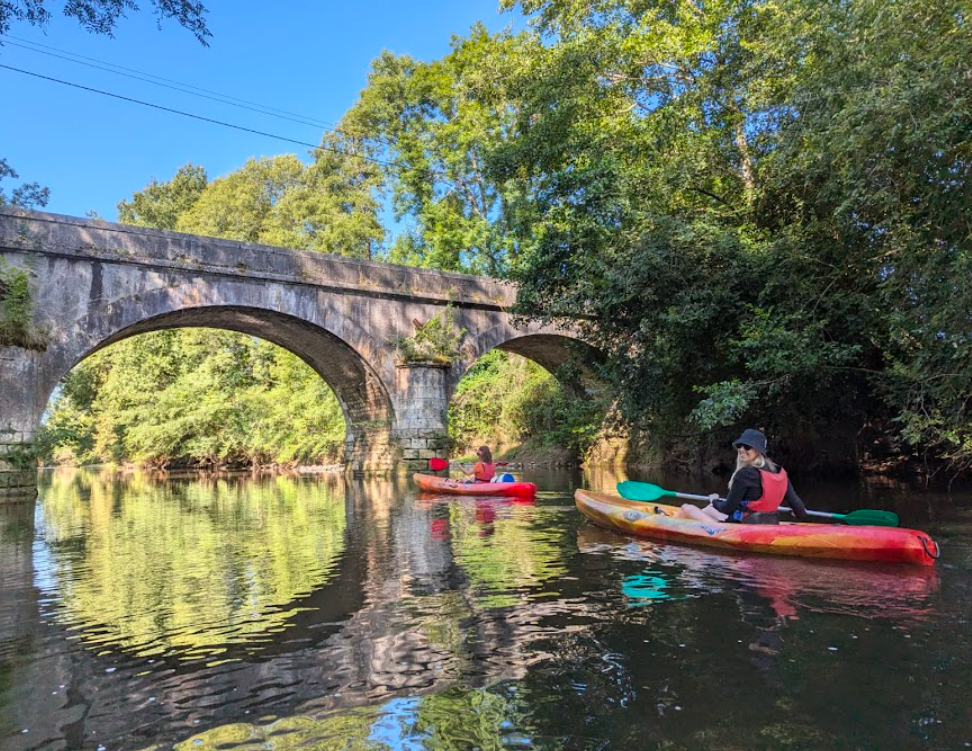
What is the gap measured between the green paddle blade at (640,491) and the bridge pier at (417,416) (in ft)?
26.3

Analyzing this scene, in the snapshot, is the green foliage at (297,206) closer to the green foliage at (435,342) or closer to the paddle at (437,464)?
the green foliage at (435,342)

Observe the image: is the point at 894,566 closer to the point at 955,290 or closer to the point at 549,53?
the point at 955,290

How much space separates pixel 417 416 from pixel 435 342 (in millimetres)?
1677

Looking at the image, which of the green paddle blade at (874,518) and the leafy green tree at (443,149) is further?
the leafy green tree at (443,149)

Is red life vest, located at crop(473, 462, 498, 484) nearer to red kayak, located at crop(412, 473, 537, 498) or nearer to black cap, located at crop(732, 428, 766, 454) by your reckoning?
red kayak, located at crop(412, 473, 537, 498)

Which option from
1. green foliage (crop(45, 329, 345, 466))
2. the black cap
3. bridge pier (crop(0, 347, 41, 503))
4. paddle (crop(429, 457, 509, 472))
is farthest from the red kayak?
green foliage (crop(45, 329, 345, 466))

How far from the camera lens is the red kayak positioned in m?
10.5

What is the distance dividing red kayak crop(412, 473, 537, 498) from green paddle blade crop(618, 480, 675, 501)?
2.35 metres

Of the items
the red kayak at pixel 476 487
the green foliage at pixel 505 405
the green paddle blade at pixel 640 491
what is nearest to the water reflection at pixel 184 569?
the red kayak at pixel 476 487

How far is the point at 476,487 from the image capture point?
11023 millimetres

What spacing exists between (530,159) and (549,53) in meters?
2.02

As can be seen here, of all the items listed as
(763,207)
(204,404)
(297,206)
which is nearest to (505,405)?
(204,404)

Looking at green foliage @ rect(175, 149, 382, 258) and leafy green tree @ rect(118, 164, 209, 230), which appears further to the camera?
leafy green tree @ rect(118, 164, 209, 230)

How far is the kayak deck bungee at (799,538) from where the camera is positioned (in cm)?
512
